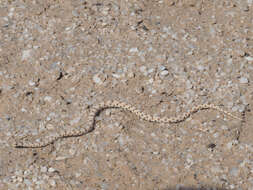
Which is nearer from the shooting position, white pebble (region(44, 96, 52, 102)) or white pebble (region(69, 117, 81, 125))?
white pebble (region(69, 117, 81, 125))

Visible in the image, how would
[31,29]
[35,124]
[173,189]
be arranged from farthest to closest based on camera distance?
1. [31,29]
2. [35,124]
3. [173,189]

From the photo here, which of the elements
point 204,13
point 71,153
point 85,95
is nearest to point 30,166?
point 71,153

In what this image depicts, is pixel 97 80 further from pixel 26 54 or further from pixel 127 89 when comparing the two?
pixel 26 54

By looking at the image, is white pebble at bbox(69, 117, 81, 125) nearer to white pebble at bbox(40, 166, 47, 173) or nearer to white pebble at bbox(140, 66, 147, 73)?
white pebble at bbox(40, 166, 47, 173)

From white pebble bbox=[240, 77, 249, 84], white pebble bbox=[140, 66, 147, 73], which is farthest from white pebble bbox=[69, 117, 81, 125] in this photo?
white pebble bbox=[240, 77, 249, 84]

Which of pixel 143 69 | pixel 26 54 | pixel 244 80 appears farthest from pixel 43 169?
pixel 244 80

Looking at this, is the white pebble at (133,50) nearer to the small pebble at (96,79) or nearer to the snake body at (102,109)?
the small pebble at (96,79)

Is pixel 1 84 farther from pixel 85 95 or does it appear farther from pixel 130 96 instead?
pixel 130 96

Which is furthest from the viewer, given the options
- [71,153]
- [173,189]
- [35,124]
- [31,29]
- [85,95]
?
[31,29]
